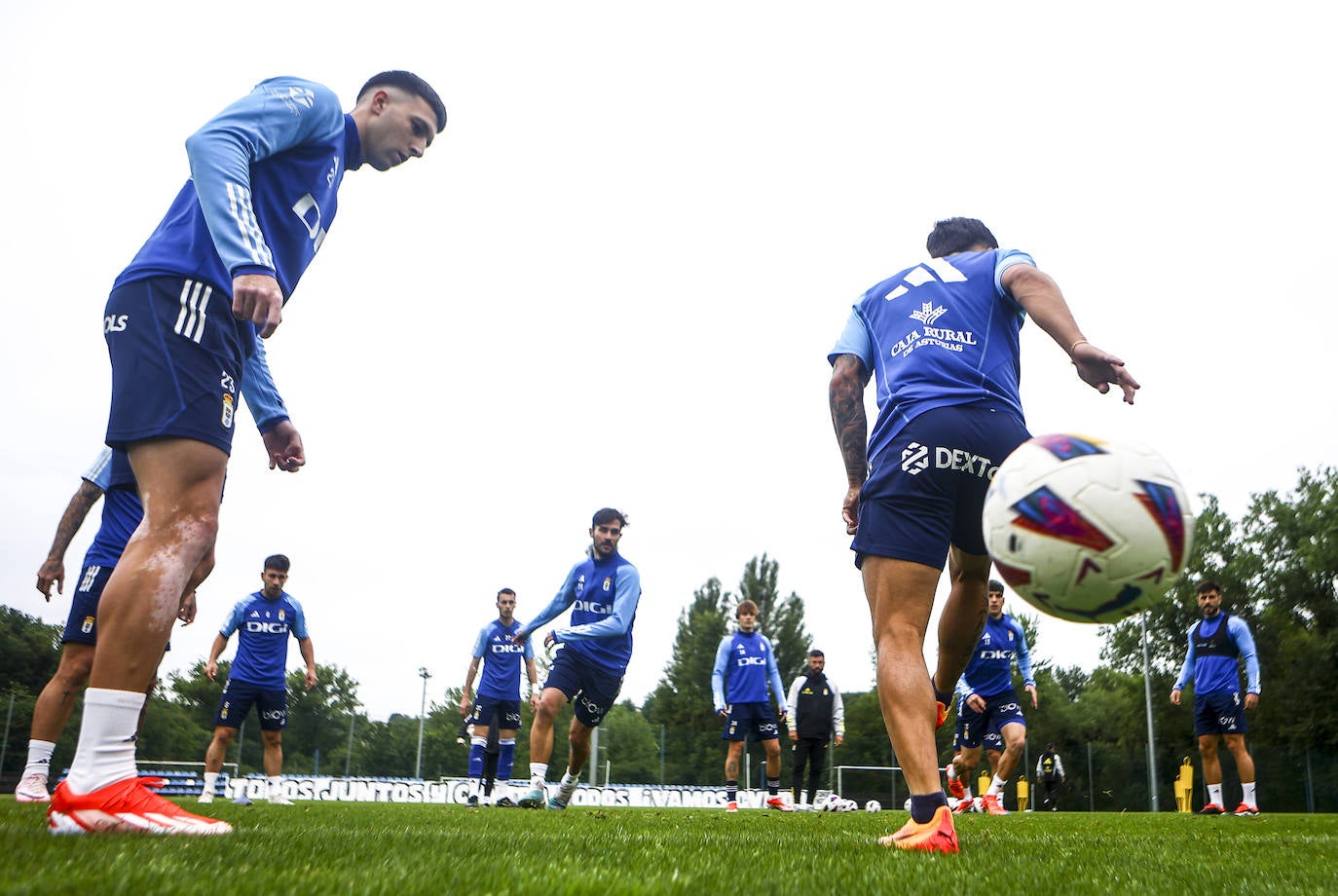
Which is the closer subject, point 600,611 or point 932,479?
point 932,479

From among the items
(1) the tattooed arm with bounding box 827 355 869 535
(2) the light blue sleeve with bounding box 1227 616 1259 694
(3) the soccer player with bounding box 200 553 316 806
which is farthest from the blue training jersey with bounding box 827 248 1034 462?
(2) the light blue sleeve with bounding box 1227 616 1259 694

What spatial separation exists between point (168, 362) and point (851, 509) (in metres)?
2.91

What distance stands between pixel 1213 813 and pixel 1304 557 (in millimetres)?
37659

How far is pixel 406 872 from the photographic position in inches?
89.2

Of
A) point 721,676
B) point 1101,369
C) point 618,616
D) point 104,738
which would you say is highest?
point 1101,369

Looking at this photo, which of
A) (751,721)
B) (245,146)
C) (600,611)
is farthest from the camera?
(751,721)

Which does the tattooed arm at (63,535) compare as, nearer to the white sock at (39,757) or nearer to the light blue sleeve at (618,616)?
the white sock at (39,757)

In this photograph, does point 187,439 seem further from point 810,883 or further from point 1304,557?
point 1304,557

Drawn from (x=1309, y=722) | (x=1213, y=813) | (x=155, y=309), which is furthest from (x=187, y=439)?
(x=1309, y=722)

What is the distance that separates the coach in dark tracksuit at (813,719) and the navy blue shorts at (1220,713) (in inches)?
191

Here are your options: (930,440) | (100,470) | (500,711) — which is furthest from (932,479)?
(500,711)

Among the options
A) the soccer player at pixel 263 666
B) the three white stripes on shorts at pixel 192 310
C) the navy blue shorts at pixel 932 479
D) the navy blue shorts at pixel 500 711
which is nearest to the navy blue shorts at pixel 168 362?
the three white stripes on shorts at pixel 192 310

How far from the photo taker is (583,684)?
8930 mm

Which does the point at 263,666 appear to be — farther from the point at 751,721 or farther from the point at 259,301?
the point at 259,301
